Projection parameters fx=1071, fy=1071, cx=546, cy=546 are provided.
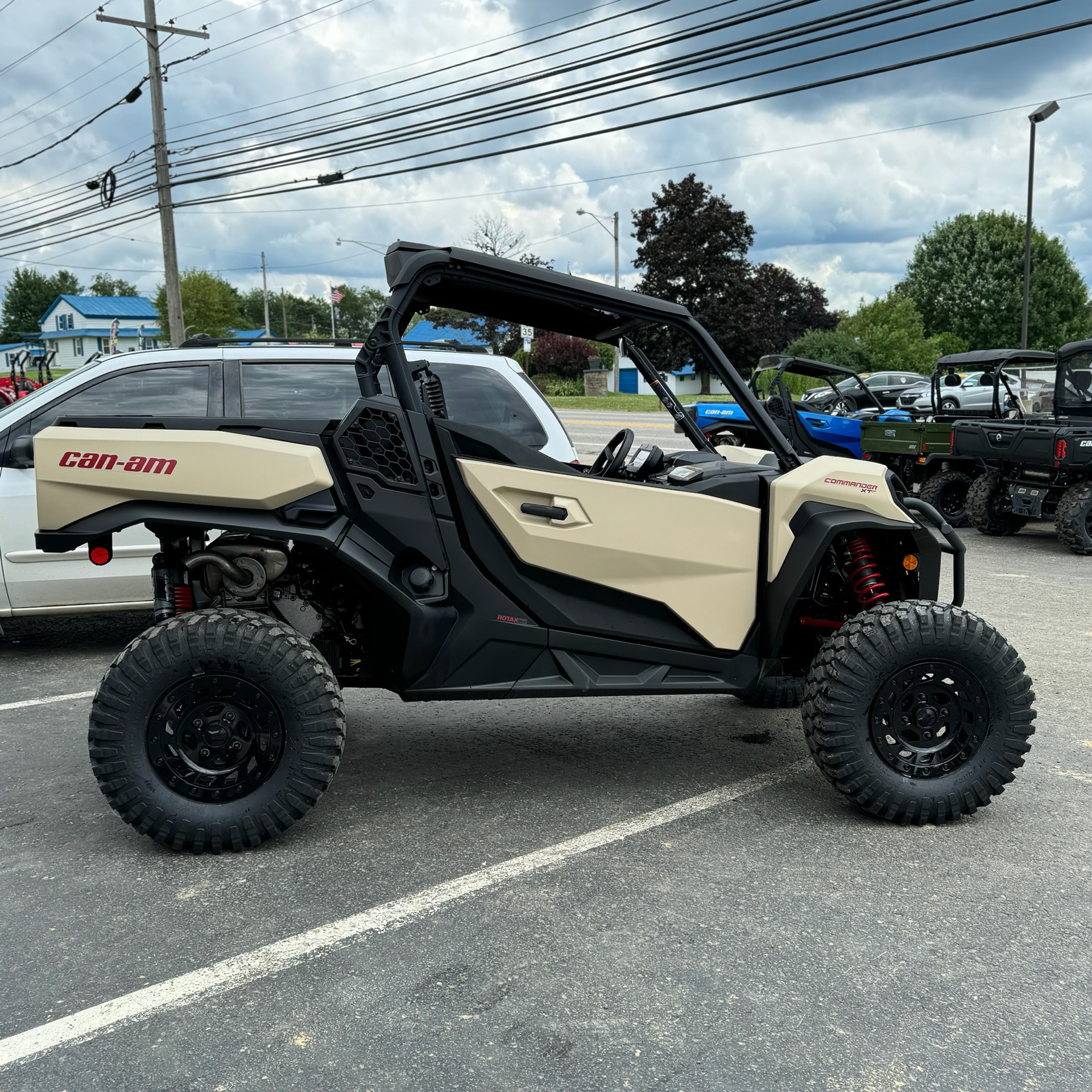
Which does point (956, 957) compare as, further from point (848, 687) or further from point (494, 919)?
point (494, 919)

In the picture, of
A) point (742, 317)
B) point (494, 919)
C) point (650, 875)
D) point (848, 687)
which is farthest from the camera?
point (742, 317)

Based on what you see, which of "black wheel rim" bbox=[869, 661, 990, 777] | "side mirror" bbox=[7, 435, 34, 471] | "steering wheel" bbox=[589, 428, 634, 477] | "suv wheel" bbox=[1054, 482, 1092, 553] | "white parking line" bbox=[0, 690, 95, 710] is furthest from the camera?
"suv wheel" bbox=[1054, 482, 1092, 553]

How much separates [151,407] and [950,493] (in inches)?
383

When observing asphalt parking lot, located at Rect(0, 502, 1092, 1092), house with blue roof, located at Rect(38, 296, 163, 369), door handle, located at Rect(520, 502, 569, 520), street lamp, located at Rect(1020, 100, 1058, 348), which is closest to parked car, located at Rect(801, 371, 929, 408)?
street lamp, located at Rect(1020, 100, 1058, 348)

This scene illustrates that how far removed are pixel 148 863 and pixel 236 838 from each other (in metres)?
0.31

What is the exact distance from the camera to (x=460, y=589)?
387 cm

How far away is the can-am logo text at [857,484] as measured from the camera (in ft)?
13.3

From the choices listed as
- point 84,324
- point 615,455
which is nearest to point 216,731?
point 615,455

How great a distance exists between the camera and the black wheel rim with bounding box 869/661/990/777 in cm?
394

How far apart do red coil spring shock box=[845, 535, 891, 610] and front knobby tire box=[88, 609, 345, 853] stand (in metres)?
2.09

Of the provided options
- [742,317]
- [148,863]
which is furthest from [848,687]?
[742,317]

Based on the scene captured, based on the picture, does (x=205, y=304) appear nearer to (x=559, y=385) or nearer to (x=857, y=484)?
(x=559, y=385)

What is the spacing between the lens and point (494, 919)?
130 inches

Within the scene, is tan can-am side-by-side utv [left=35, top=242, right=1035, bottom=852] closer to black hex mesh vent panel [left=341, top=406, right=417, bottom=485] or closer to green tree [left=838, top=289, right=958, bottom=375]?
black hex mesh vent panel [left=341, top=406, right=417, bottom=485]
